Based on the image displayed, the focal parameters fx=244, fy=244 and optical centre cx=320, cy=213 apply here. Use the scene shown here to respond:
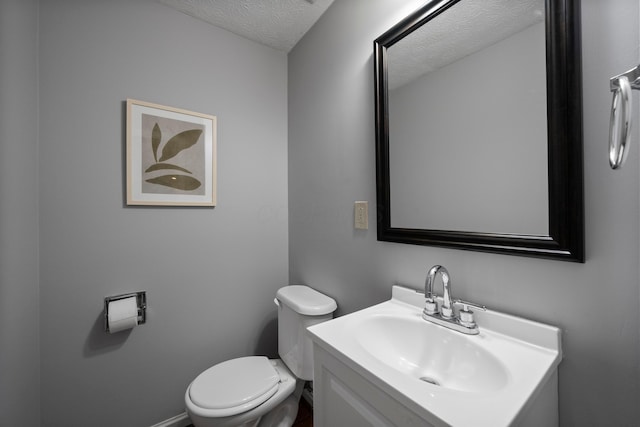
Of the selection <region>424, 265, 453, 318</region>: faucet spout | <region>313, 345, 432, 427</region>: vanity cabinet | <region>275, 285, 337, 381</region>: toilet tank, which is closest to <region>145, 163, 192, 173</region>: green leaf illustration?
<region>275, 285, 337, 381</region>: toilet tank

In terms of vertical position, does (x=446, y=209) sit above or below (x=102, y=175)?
below

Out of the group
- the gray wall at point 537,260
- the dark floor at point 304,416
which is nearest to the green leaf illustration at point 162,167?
the gray wall at point 537,260

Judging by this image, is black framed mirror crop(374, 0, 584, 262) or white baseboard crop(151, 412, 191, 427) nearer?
black framed mirror crop(374, 0, 584, 262)

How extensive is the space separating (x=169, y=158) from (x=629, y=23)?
5.60ft

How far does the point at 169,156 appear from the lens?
4.38ft

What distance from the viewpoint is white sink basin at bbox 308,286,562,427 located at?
46 centimetres

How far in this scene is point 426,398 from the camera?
48 centimetres

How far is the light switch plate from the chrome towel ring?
77cm

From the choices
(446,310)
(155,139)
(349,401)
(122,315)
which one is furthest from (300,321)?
(155,139)

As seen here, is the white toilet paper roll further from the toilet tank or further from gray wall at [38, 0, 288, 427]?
the toilet tank

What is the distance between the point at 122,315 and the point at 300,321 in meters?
0.84

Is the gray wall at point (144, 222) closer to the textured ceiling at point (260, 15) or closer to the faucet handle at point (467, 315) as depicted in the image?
the textured ceiling at point (260, 15)

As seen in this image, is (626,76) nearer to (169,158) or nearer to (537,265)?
(537,265)

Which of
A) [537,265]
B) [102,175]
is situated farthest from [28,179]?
[537,265]
